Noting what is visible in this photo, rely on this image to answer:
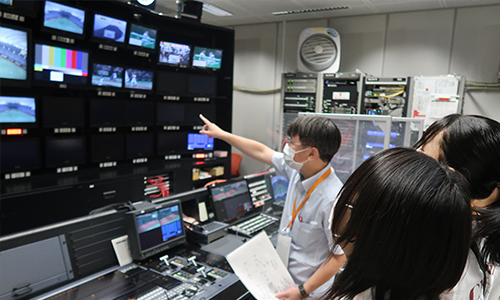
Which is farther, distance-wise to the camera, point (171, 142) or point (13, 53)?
point (171, 142)

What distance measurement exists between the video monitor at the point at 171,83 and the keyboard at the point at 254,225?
2.55 m

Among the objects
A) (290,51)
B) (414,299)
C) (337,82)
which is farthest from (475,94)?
(414,299)

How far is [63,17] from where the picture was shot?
319 centimetres

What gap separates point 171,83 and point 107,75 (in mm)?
860

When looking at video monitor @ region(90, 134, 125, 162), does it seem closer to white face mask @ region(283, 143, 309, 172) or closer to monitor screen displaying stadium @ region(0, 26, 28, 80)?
monitor screen displaying stadium @ region(0, 26, 28, 80)

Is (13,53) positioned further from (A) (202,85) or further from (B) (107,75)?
(A) (202,85)

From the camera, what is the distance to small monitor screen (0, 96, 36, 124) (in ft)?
9.82

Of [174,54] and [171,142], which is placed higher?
[174,54]

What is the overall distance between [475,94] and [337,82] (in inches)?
78.6

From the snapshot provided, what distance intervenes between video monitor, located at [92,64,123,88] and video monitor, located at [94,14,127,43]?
1.03ft

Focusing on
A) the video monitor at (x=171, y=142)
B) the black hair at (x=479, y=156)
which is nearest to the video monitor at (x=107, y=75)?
the video monitor at (x=171, y=142)

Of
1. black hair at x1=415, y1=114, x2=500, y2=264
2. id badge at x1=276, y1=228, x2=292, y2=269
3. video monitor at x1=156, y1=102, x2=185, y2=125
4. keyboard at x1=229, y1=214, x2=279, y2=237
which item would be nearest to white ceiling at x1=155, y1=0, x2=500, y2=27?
video monitor at x1=156, y1=102, x2=185, y2=125

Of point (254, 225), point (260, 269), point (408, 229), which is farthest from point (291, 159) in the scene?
point (408, 229)

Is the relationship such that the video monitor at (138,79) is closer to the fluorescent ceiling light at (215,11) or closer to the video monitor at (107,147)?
the video monitor at (107,147)
